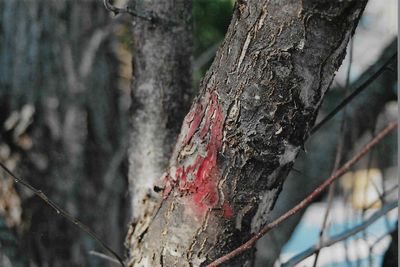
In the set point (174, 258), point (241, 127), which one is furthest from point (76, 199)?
point (241, 127)

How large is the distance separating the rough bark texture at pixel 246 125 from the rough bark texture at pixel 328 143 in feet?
3.37

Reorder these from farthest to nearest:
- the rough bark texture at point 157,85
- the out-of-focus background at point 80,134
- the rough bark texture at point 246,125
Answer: the out-of-focus background at point 80,134 < the rough bark texture at point 157,85 < the rough bark texture at point 246,125

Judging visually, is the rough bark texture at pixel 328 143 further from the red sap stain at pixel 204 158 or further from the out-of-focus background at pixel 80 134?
the red sap stain at pixel 204 158

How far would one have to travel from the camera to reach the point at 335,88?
2.06 metres

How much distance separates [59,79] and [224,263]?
139cm

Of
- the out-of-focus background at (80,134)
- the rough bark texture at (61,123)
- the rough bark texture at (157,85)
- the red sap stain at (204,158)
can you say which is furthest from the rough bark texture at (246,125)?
the rough bark texture at (61,123)

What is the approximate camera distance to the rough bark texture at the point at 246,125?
2.44 ft

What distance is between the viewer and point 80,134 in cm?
218

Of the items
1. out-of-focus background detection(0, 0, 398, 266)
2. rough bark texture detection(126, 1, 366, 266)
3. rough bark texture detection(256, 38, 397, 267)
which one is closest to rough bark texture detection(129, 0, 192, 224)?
rough bark texture detection(126, 1, 366, 266)

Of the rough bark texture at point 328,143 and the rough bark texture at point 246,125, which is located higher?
the rough bark texture at point 328,143

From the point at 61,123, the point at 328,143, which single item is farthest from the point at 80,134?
the point at 328,143

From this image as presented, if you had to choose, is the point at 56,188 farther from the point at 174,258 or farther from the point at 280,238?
the point at 174,258

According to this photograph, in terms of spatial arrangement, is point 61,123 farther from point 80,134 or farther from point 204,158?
point 204,158

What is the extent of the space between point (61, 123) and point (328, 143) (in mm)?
888
